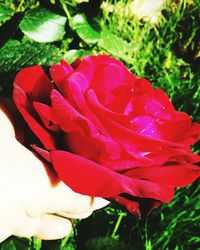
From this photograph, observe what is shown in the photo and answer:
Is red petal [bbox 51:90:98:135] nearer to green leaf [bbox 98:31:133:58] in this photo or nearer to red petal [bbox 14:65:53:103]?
red petal [bbox 14:65:53:103]

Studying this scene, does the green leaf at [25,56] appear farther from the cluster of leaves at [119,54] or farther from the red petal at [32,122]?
the red petal at [32,122]

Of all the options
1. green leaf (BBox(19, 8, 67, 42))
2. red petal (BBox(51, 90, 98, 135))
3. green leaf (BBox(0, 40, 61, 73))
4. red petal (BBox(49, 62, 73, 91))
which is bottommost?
green leaf (BBox(19, 8, 67, 42))

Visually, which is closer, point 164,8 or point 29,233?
point 29,233

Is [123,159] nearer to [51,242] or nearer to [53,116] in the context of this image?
[53,116]

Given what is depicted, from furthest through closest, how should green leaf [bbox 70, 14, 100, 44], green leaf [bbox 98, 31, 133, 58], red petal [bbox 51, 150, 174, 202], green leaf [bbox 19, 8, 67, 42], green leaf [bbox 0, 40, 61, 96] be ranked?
green leaf [bbox 98, 31, 133, 58], green leaf [bbox 70, 14, 100, 44], green leaf [bbox 19, 8, 67, 42], green leaf [bbox 0, 40, 61, 96], red petal [bbox 51, 150, 174, 202]

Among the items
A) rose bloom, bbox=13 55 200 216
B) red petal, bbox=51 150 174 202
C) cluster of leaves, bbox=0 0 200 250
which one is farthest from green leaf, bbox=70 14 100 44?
red petal, bbox=51 150 174 202

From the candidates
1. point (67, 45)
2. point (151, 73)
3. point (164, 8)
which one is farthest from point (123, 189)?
point (164, 8)
